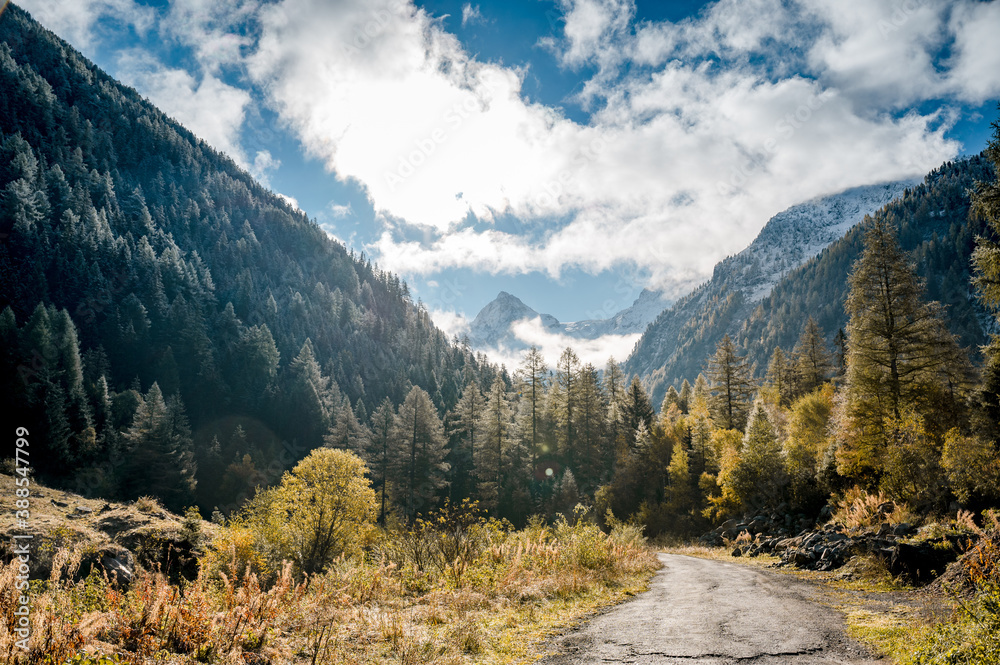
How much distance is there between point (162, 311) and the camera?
96.4 meters

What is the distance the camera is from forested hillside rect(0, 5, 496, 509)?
5888 cm

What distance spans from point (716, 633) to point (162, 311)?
117614mm

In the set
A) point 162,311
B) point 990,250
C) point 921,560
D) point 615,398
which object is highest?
point 162,311

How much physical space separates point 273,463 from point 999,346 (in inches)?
3334

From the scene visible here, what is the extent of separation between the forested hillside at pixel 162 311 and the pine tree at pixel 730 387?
162 ft

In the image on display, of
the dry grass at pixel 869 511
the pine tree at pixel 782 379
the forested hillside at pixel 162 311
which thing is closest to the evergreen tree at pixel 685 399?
the pine tree at pixel 782 379

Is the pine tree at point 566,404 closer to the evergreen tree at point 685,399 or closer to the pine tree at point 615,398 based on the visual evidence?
the pine tree at point 615,398

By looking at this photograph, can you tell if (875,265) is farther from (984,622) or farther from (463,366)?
(463,366)

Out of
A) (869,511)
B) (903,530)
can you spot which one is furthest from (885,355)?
(903,530)

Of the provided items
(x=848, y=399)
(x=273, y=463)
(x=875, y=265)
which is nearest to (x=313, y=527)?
(x=848, y=399)

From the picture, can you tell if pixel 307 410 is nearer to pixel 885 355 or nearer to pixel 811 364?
pixel 811 364

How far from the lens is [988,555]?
7996mm

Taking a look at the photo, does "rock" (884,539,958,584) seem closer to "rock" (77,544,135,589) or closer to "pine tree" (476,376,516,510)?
"rock" (77,544,135,589)

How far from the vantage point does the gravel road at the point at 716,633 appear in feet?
20.7
